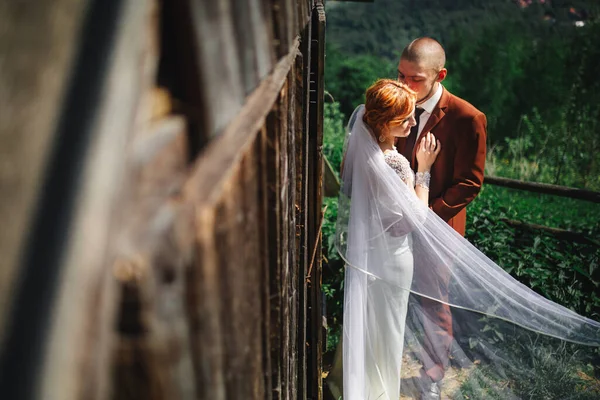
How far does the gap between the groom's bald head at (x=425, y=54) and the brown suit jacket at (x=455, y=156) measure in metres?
0.22

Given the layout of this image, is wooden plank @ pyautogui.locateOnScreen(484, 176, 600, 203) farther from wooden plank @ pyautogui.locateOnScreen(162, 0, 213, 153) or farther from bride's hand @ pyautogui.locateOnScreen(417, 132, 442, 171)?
wooden plank @ pyautogui.locateOnScreen(162, 0, 213, 153)

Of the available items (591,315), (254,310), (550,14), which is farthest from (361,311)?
(550,14)

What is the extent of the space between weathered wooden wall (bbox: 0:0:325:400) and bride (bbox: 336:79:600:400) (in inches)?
93.8

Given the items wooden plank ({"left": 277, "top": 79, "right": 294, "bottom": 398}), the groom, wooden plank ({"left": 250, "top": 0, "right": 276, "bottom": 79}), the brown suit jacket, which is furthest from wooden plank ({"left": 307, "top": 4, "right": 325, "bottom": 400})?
wooden plank ({"left": 250, "top": 0, "right": 276, "bottom": 79})

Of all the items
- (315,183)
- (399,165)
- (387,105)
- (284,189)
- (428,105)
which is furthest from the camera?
(428,105)

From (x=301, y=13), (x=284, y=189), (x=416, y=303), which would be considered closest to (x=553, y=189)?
(x=416, y=303)

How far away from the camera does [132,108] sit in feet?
1.13

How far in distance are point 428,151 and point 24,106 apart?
3.15 meters

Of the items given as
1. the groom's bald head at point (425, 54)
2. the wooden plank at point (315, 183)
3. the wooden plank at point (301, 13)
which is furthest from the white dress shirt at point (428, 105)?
the wooden plank at point (301, 13)

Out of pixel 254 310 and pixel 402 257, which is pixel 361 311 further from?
pixel 254 310

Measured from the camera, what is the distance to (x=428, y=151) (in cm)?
326

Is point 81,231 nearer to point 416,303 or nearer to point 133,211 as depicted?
point 133,211

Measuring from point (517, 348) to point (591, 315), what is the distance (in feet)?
4.23

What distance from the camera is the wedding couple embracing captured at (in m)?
2.81
